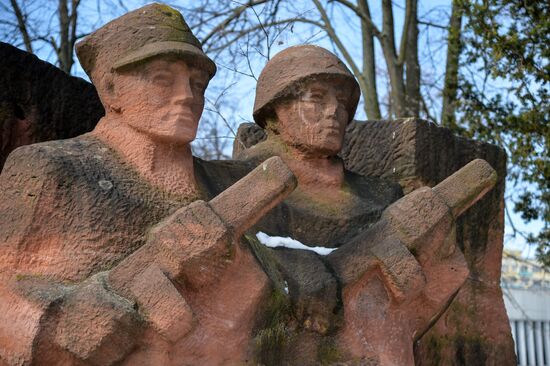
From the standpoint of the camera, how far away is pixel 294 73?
4.72 metres

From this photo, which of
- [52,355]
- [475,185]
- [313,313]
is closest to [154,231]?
[52,355]

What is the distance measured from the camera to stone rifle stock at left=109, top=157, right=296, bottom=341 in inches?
142

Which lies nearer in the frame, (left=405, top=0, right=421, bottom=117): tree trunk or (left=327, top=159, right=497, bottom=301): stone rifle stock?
(left=327, top=159, right=497, bottom=301): stone rifle stock

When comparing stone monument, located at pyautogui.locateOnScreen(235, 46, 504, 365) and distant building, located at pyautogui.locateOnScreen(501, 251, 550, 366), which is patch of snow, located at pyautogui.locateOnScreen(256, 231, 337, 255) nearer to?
stone monument, located at pyautogui.locateOnScreen(235, 46, 504, 365)

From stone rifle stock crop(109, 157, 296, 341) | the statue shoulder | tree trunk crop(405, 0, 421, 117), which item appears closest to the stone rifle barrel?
stone rifle stock crop(109, 157, 296, 341)

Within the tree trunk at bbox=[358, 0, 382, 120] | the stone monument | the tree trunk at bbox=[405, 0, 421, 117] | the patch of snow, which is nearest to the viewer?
the stone monument

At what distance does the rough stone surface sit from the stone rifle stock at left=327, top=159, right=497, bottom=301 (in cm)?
146

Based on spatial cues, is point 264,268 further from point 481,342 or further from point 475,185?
point 481,342

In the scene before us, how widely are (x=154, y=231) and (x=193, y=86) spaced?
691 millimetres

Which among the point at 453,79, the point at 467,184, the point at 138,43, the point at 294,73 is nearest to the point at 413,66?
the point at 453,79

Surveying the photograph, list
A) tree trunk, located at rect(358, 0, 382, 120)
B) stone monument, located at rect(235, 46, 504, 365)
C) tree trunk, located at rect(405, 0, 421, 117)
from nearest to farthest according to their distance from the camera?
stone monument, located at rect(235, 46, 504, 365) < tree trunk, located at rect(405, 0, 421, 117) < tree trunk, located at rect(358, 0, 382, 120)

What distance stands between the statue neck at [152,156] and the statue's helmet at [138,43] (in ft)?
0.78

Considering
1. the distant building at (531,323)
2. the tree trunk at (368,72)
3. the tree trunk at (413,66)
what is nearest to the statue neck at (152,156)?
the tree trunk at (413,66)

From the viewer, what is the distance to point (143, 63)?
399cm
